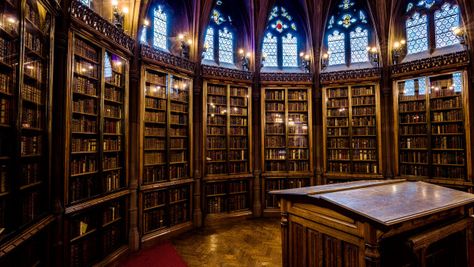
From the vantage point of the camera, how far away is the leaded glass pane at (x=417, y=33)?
20.3 ft

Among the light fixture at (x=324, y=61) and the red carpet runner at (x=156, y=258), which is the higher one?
the light fixture at (x=324, y=61)

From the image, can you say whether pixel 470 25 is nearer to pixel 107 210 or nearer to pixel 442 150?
pixel 442 150

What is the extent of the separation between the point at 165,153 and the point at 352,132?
14.9 ft

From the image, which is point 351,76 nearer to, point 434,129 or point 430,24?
point 430,24

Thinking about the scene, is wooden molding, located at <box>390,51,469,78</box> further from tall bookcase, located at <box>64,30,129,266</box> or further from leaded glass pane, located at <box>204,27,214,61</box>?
tall bookcase, located at <box>64,30,129,266</box>

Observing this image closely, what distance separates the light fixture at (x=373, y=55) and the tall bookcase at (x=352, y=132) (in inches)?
24.2

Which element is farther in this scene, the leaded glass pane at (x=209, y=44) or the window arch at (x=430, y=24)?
the leaded glass pane at (x=209, y=44)

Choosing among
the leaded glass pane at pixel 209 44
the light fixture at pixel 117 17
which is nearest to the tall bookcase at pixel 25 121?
the light fixture at pixel 117 17

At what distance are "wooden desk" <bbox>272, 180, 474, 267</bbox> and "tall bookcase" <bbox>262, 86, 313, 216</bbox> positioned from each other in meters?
3.46

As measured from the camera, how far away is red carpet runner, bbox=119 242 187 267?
4003 millimetres

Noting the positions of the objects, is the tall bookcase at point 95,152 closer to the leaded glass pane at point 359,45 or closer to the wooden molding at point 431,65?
the leaded glass pane at point 359,45

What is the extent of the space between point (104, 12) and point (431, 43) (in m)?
6.95

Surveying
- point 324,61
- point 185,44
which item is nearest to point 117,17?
point 185,44

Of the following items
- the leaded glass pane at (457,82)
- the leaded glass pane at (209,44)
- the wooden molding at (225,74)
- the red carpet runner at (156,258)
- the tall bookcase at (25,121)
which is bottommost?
the red carpet runner at (156,258)
